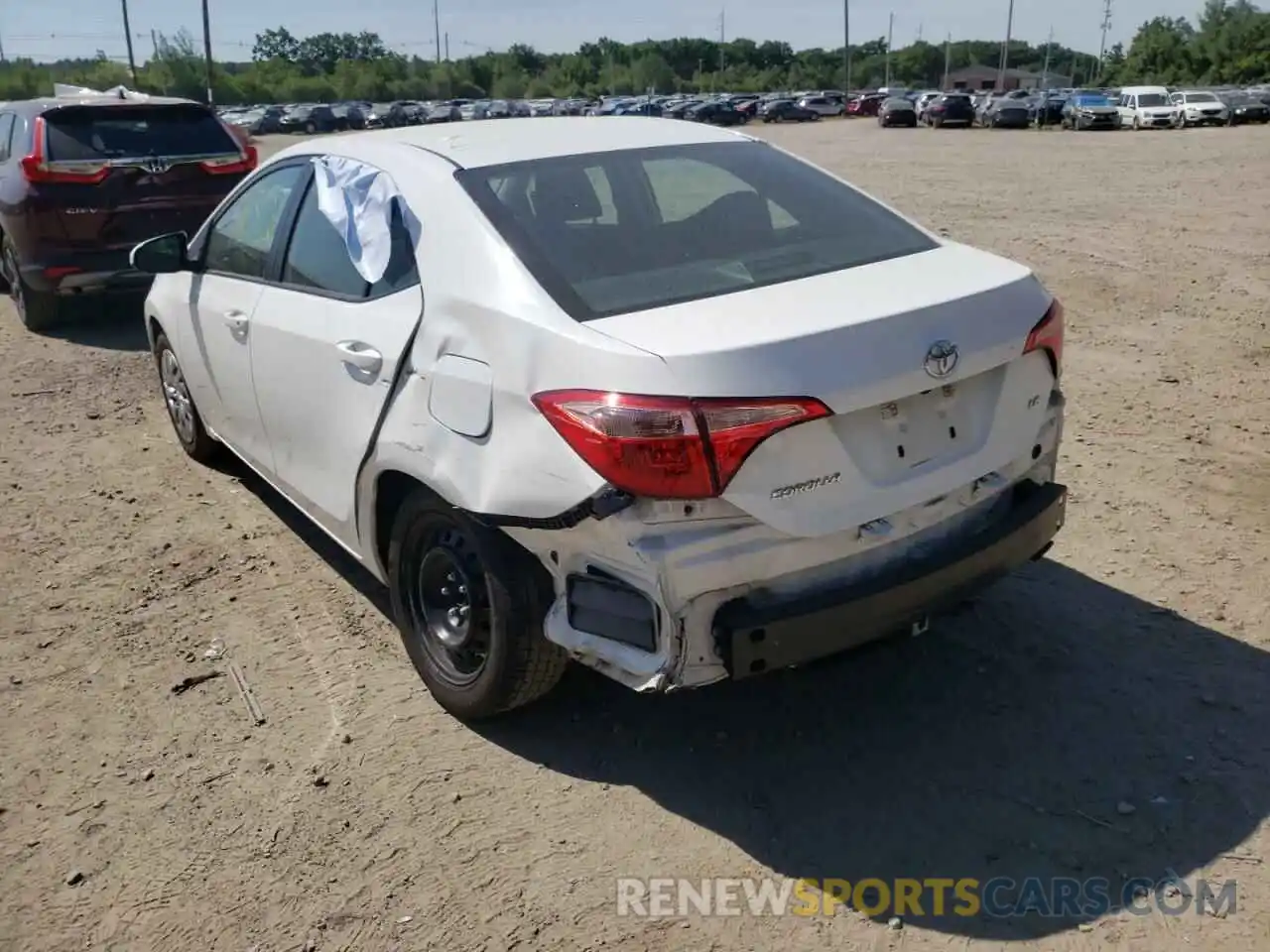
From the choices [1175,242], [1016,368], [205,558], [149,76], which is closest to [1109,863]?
[1016,368]

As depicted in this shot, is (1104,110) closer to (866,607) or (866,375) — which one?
(866,375)

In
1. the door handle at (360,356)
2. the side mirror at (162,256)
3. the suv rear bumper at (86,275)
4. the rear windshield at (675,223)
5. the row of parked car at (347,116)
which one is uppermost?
the row of parked car at (347,116)

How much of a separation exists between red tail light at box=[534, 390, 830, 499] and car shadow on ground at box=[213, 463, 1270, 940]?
0.70 m

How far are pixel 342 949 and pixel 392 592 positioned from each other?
1195 millimetres

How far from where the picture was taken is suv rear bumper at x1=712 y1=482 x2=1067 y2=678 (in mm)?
2734

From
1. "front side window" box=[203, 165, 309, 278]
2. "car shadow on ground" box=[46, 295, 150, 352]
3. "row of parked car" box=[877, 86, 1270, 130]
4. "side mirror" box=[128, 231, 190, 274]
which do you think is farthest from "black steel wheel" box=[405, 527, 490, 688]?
"row of parked car" box=[877, 86, 1270, 130]

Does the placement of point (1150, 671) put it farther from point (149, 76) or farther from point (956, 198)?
point (149, 76)

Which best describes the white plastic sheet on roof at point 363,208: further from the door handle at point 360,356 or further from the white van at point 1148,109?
the white van at point 1148,109

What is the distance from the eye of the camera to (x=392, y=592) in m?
3.62

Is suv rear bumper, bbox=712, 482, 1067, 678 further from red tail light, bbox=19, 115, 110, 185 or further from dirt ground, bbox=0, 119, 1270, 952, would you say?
red tail light, bbox=19, 115, 110, 185

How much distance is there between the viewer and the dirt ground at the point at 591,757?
2803mm

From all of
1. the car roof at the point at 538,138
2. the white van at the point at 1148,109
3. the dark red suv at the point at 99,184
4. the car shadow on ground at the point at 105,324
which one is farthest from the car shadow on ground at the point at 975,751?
the white van at the point at 1148,109

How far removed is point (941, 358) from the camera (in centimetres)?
289

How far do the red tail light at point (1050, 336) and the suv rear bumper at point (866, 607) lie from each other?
46 cm
